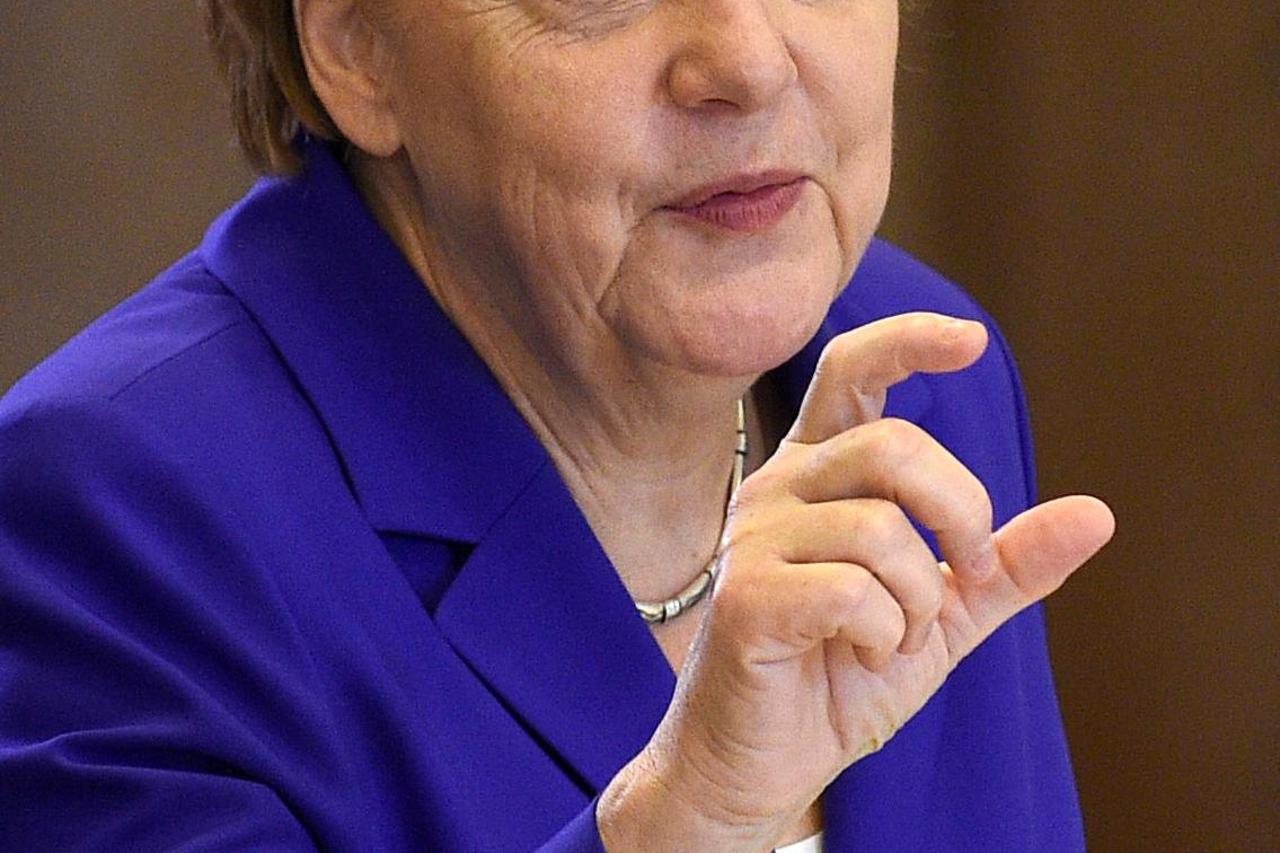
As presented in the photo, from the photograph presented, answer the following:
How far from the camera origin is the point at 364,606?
1.30 meters

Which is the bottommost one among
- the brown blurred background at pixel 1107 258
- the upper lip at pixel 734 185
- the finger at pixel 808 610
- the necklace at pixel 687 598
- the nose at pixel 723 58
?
the brown blurred background at pixel 1107 258

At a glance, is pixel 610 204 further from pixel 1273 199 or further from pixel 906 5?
pixel 1273 199

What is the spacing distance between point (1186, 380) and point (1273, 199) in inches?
10.4

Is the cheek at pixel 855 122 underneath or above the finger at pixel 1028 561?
above

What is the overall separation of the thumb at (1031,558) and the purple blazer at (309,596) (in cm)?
25

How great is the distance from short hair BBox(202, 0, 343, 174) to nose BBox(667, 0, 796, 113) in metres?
0.32

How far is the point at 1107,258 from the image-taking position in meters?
2.55

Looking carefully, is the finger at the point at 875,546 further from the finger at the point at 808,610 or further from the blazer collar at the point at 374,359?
the blazer collar at the point at 374,359

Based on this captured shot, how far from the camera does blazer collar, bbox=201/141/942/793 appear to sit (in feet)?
4.44

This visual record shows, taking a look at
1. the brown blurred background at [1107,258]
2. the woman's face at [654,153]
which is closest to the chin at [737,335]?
the woman's face at [654,153]

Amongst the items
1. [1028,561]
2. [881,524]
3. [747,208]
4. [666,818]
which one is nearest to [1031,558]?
[1028,561]

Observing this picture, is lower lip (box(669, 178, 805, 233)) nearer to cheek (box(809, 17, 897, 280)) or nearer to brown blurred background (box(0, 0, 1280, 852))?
cheek (box(809, 17, 897, 280))

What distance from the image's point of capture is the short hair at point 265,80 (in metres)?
1.47

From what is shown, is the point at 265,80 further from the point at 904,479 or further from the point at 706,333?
the point at 904,479
